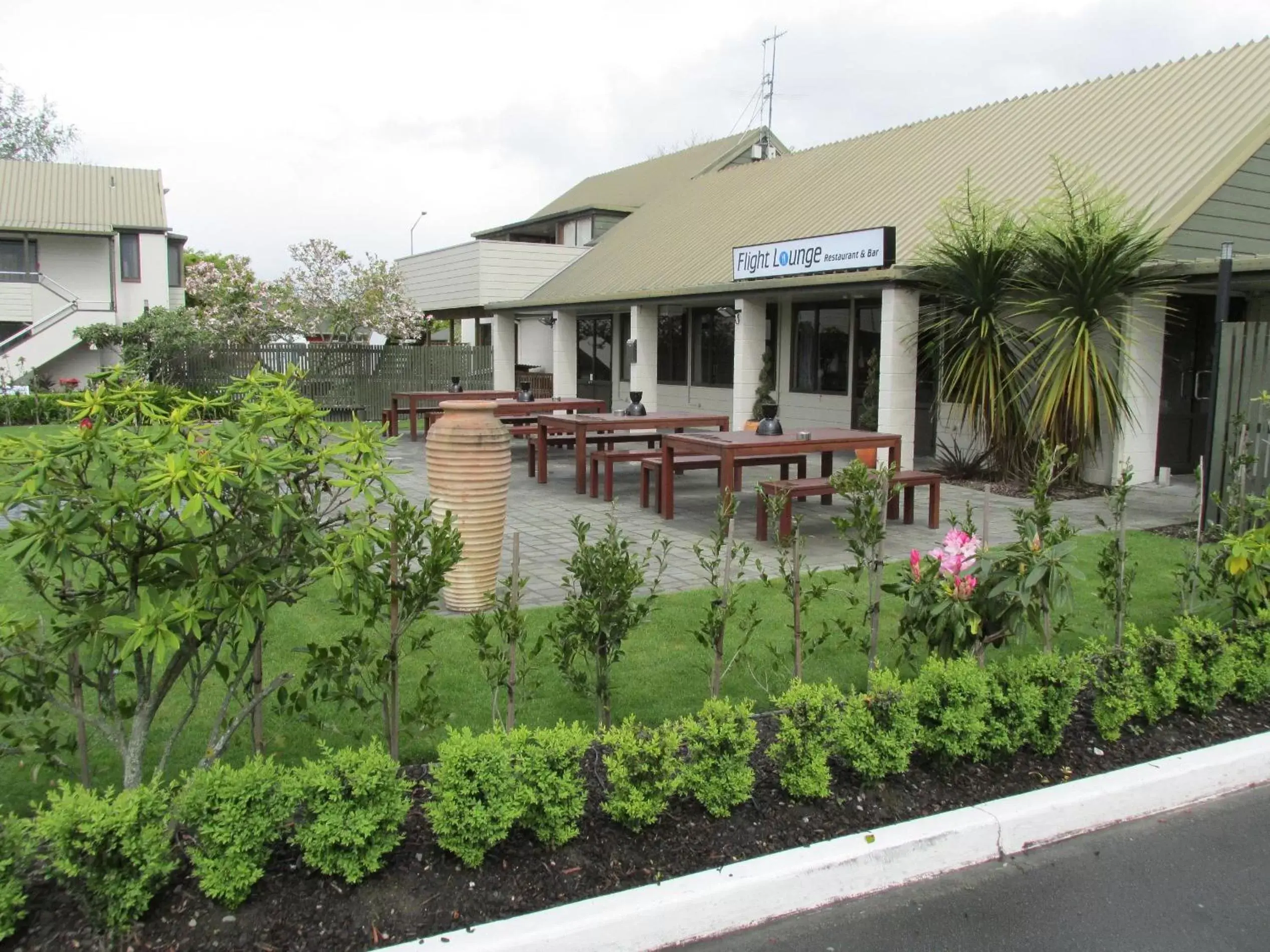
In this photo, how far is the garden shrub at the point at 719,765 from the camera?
11.7ft

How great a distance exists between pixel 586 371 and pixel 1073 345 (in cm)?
1501

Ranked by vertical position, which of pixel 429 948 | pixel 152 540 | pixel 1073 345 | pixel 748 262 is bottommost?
pixel 429 948

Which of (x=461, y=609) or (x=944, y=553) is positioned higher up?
(x=944, y=553)

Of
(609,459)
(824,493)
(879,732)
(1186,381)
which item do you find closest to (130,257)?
(609,459)

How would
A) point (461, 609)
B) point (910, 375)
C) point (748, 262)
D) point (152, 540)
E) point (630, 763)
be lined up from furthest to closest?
point (748, 262) < point (910, 375) < point (461, 609) < point (630, 763) < point (152, 540)

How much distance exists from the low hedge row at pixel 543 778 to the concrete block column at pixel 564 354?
17870 millimetres

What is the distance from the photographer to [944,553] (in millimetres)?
4602

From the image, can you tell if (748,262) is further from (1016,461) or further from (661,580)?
(661,580)

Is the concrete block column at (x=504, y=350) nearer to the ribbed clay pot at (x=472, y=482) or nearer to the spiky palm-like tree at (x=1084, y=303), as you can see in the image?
the spiky palm-like tree at (x=1084, y=303)

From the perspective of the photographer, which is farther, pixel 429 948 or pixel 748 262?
pixel 748 262

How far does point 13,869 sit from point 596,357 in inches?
869

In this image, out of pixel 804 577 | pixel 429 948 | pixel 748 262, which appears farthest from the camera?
pixel 748 262

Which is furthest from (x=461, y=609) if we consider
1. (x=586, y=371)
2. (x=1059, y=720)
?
(x=586, y=371)

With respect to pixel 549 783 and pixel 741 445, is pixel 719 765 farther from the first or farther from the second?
pixel 741 445
